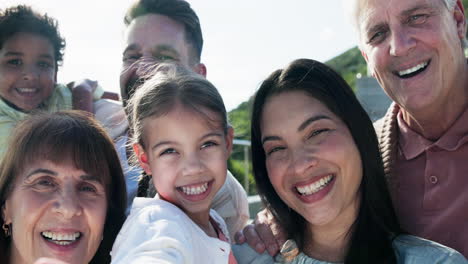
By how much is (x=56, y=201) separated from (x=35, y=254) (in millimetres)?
265

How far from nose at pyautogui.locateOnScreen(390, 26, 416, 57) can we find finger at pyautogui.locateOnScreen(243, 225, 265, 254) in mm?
1148

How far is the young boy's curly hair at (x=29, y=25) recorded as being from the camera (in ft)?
12.2

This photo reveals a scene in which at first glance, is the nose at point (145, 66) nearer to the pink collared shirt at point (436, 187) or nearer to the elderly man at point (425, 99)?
the elderly man at point (425, 99)

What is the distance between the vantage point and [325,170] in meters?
2.41

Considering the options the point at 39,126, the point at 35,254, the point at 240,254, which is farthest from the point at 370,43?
the point at 35,254

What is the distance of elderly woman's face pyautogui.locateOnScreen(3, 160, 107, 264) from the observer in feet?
8.07

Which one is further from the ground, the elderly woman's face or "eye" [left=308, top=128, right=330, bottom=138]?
"eye" [left=308, top=128, right=330, bottom=138]

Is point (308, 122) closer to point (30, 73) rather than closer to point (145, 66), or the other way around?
point (145, 66)

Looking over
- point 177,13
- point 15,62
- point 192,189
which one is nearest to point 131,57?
point 177,13

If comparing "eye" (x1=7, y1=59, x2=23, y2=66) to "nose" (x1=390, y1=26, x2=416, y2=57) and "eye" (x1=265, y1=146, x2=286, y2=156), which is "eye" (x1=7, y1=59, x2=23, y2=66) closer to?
"eye" (x1=265, y1=146, x2=286, y2=156)

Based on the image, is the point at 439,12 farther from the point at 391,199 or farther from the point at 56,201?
the point at 56,201

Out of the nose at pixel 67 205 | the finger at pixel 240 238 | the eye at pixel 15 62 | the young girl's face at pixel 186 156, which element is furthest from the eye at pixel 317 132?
the eye at pixel 15 62

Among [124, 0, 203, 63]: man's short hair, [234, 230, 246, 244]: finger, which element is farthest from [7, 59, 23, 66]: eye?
[234, 230, 246, 244]: finger

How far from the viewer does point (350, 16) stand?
3025 mm
